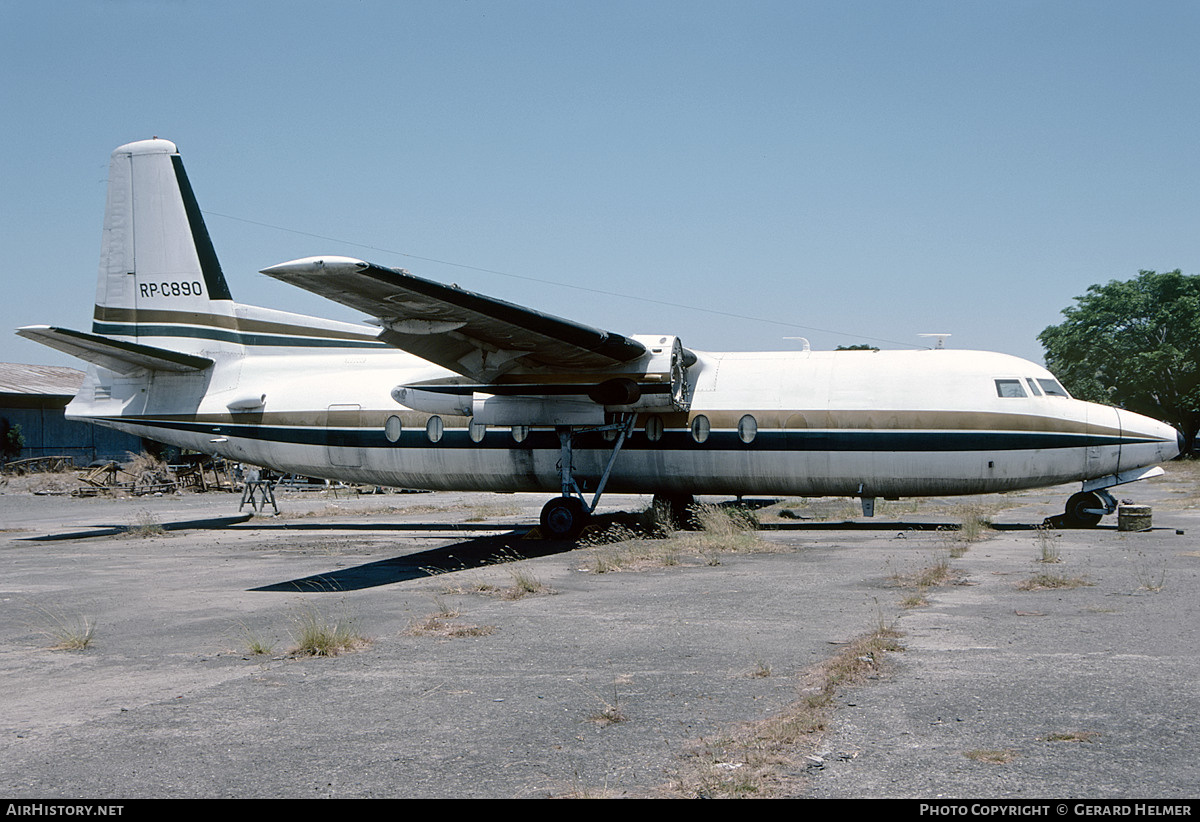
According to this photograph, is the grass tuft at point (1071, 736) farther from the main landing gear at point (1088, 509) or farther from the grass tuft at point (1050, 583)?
the main landing gear at point (1088, 509)

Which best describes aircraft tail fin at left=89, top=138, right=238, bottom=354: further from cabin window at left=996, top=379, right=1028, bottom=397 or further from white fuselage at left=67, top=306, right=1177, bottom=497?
cabin window at left=996, top=379, right=1028, bottom=397

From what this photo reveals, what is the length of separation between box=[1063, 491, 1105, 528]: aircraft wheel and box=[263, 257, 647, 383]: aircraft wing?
8.67 m

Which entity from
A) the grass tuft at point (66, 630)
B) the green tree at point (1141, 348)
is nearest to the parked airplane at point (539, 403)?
the grass tuft at point (66, 630)

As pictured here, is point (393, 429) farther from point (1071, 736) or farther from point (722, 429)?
point (1071, 736)

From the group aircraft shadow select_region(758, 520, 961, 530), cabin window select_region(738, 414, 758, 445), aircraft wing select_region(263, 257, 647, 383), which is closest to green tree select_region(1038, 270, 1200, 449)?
aircraft shadow select_region(758, 520, 961, 530)

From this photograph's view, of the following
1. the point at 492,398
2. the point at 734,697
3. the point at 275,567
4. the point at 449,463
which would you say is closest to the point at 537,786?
the point at 734,697

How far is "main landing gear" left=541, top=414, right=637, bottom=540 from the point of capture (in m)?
18.6

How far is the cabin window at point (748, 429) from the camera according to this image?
18359 mm

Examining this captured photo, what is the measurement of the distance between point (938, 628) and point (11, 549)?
17286 millimetres

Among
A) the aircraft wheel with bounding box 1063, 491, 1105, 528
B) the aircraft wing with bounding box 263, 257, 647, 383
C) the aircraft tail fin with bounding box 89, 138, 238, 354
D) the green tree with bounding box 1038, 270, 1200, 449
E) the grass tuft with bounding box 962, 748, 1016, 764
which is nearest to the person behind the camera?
the grass tuft with bounding box 962, 748, 1016, 764

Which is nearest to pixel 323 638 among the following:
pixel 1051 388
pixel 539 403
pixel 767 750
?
pixel 767 750

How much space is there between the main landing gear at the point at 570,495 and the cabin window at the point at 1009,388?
6809 millimetres

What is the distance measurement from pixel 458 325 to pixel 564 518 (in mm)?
4989
